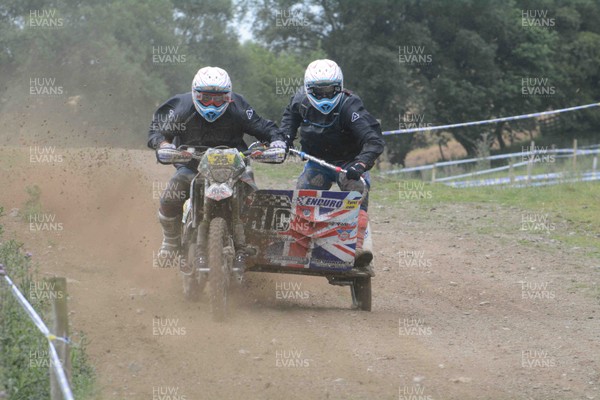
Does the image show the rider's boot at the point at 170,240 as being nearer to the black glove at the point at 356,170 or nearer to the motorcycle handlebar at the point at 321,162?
the motorcycle handlebar at the point at 321,162

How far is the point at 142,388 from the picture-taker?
6.50 meters

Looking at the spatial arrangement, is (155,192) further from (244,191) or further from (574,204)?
(574,204)

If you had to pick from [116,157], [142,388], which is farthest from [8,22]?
[142,388]

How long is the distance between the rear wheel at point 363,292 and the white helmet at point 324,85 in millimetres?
1746

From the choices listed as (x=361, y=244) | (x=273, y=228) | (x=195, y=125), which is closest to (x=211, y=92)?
(x=195, y=125)

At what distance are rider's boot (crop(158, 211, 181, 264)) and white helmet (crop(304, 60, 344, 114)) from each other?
1805 millimetres

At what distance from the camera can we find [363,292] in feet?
31.5

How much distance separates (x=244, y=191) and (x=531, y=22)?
41414 mm

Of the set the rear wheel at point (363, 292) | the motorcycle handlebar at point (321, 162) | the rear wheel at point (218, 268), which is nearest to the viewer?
the rear wheel at point (218, 268)

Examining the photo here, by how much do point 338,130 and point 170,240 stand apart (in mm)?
2041

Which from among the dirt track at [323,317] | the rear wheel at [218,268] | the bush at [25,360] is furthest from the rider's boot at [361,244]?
the bush at [25,360]

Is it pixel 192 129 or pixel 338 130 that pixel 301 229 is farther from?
pixel 192 129

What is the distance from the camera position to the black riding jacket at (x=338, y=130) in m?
9.45

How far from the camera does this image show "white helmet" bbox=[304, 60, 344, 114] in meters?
9.32
